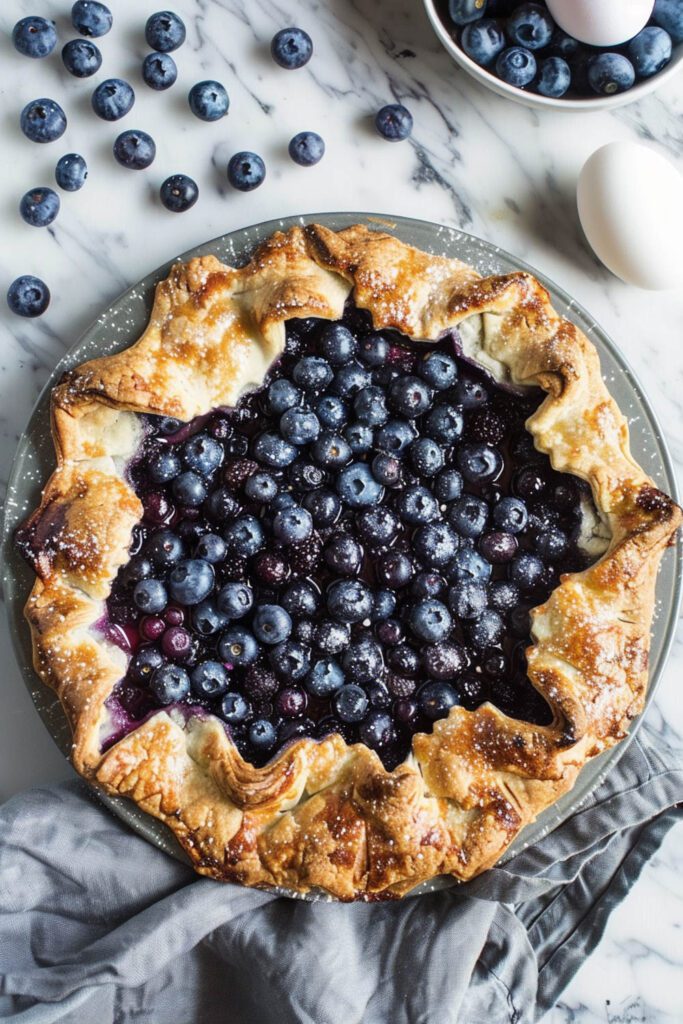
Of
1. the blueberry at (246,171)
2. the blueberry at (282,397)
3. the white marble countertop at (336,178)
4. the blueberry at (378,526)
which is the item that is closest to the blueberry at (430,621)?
the blueberry at (378,526)

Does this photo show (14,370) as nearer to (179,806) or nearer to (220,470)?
(220,470)

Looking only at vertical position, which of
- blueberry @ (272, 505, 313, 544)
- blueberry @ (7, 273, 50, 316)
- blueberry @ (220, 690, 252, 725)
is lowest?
blueberry @ (220, 690, 252, 725)

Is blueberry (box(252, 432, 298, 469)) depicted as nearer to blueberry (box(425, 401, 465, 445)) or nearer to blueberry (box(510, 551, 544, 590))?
blueberry (box(425, 401, 465, 445))

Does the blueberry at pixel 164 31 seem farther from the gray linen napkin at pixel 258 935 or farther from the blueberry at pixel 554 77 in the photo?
the gray linen napkin at pixel 258 935

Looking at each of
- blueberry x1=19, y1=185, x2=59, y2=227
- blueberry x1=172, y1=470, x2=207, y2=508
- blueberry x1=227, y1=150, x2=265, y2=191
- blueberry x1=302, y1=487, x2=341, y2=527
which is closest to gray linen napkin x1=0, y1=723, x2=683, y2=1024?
blueberry x1=172, y1=470, x2=207, y2=508

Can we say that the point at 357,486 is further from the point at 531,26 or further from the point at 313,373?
the point at 531,26

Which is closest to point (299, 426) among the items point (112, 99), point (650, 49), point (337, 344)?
point (337, 344)
